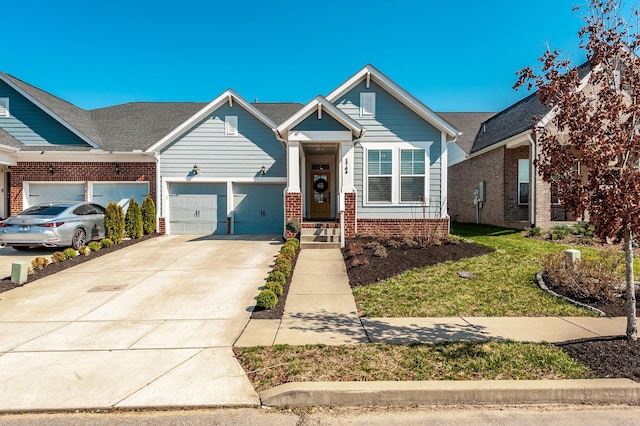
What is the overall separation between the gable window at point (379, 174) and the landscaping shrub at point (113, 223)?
8306mm

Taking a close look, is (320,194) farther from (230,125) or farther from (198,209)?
(198,209)

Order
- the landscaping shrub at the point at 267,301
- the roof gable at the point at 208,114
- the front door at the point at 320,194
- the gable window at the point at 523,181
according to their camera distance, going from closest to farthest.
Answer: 1. the landscaping shrub at the point at 267,301
2. the roof gable at the point at 208,114
3. the gable window at the point at 523,181
4. the front door at the point at 320,194

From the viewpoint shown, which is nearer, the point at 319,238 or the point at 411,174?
the point at 319,238

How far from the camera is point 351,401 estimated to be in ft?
10.8

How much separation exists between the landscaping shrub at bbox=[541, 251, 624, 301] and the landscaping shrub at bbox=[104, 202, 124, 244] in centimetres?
1175

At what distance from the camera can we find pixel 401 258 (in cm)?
880

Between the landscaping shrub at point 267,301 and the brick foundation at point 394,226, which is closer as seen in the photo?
the landscaping shrub at point 267,301

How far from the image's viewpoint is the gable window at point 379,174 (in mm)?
12445

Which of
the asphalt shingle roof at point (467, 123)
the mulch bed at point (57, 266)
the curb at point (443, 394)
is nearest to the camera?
the curb at point (443, 394)

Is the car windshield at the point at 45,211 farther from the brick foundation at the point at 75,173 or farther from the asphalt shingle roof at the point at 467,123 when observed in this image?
the asphalt shingle roof at the point at 467,123

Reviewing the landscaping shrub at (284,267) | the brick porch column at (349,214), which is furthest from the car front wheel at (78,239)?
the brick porch column at (349,214)

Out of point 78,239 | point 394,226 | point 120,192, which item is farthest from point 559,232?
point 120,192

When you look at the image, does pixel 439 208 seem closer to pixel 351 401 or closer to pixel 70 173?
pixel 351 401

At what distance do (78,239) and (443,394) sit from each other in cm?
1114
